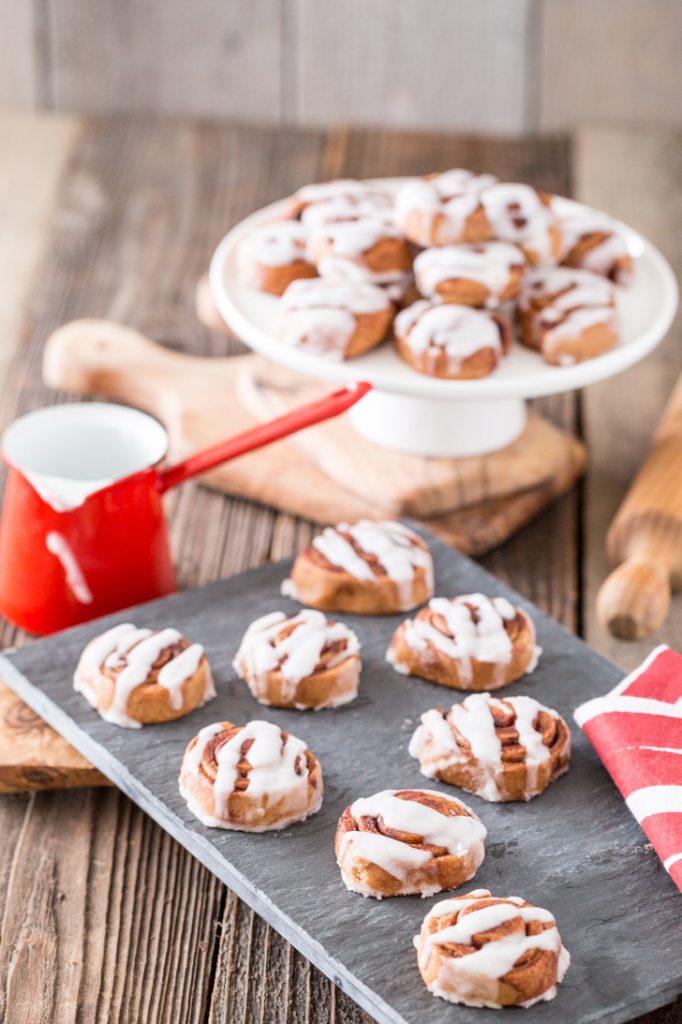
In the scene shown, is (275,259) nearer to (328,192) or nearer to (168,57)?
(328,192)

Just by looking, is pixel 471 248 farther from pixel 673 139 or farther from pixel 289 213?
pixel 673 139

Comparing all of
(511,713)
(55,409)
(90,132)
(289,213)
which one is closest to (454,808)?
(511,713)

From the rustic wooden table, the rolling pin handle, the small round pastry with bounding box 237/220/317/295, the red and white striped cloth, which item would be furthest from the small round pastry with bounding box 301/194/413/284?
the red and white striped cloth

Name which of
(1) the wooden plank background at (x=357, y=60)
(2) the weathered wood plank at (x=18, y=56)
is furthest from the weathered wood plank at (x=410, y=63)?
(2) the weathered wood plank at (x=18, y=56)

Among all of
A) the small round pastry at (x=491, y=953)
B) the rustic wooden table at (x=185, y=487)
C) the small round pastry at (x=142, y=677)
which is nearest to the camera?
the small round pastry at (x=491, y=953)

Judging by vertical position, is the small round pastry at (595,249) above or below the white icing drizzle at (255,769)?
above

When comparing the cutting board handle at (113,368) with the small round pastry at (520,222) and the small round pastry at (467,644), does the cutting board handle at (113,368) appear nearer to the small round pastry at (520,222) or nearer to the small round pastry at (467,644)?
the small round pastry at (520,222)

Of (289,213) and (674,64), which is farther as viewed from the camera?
(674,64)
